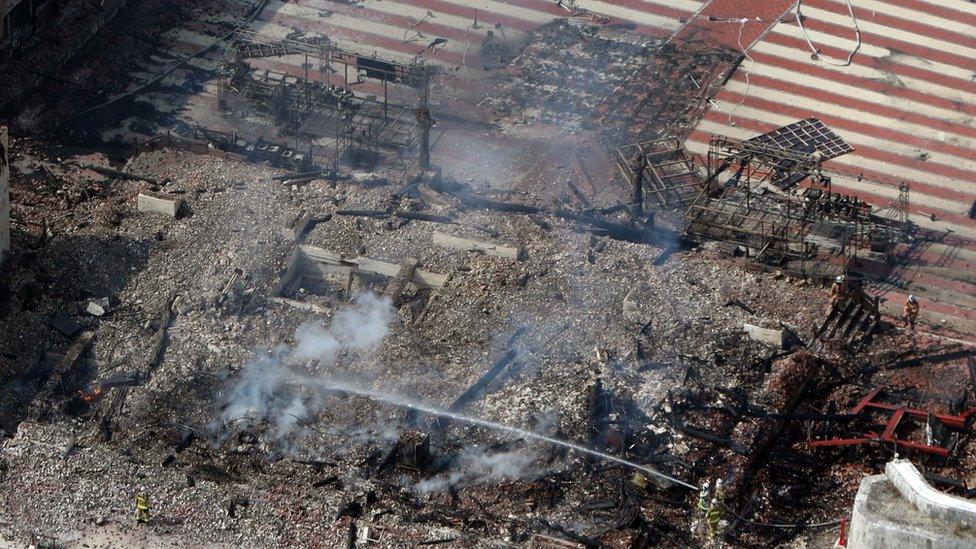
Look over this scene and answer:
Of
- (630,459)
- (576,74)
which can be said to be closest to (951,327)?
(630,459)

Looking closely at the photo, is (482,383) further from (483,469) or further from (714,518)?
(714,518)

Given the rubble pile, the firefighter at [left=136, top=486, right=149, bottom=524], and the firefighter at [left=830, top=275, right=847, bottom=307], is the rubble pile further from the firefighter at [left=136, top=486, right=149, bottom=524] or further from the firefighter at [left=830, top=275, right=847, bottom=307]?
the firefighter at [left=830, top=275, right=847, bottom=307]

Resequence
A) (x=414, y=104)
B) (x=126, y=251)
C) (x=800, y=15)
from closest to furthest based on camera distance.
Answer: (x=126, y=251) → (x=414, y=104) → (x=800, y=15)

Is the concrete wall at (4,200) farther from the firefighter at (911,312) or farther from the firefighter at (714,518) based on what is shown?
the firefighter at (911,312)

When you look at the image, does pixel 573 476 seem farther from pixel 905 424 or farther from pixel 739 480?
pixel 905 424

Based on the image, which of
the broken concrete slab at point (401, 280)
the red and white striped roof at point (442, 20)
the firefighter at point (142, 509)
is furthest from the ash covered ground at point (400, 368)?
the red and white striped roof at point (442, 20)

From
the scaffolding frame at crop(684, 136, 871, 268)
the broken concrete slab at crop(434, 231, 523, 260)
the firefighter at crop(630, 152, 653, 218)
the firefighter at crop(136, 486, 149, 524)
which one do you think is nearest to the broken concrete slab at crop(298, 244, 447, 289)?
the broken concrete slab at crop(434, 231, 523, 260)

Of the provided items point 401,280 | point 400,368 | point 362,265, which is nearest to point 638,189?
point 401,280
